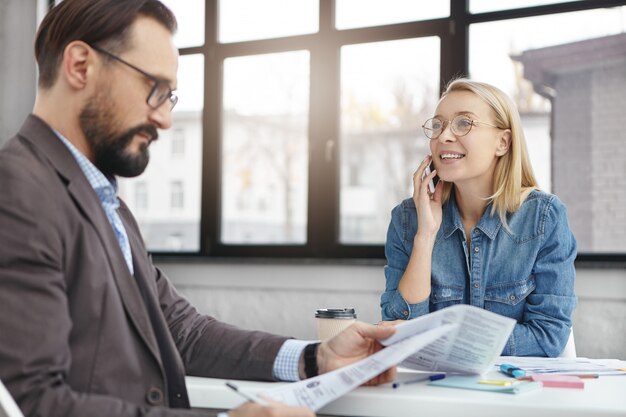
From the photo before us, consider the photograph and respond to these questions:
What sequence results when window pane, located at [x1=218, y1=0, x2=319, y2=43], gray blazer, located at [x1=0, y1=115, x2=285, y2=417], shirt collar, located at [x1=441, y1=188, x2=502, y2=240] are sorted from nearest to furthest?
gray blazer, located at [x1=0, y1=115, x2=285, y2=417], shirt collar, located at [x1=441, y1=188, x2=502, y2=240], window pane, located at [x1=218, y1=0, x2=319, y2=43]

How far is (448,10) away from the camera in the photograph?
372cm

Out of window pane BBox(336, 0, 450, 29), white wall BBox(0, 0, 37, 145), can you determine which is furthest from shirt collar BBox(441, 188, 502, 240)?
white wall BBox(0, 0, 37, 145)

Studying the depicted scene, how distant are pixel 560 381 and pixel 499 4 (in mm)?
2704

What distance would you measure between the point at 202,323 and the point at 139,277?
0.91 ft

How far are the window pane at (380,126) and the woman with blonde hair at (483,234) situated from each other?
161 centimetres

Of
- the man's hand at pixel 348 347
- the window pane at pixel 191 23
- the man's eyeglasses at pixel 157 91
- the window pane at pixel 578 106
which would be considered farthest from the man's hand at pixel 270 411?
the window pane at pixel 191 23

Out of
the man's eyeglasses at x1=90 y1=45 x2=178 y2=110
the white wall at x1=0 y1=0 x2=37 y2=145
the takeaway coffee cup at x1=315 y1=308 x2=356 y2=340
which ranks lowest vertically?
the takeaway coffee cup at x1=315 y1=308 x2=356 y2=340

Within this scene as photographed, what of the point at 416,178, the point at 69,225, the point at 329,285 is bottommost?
the point at 329,285

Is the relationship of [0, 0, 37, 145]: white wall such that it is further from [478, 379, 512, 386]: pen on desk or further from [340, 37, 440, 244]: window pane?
[478, 379, 512, 386]: pen on desk

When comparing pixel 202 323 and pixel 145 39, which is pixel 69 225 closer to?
pixel 145 39

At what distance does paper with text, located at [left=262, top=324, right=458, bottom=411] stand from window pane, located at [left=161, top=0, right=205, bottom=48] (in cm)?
343

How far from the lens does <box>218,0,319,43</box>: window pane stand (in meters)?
4.07

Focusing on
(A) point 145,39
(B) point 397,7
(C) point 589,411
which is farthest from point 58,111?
(B) point 397,7

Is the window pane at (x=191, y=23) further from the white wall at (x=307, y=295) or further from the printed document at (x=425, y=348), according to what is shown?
the printed document at (x=425, y=348)
